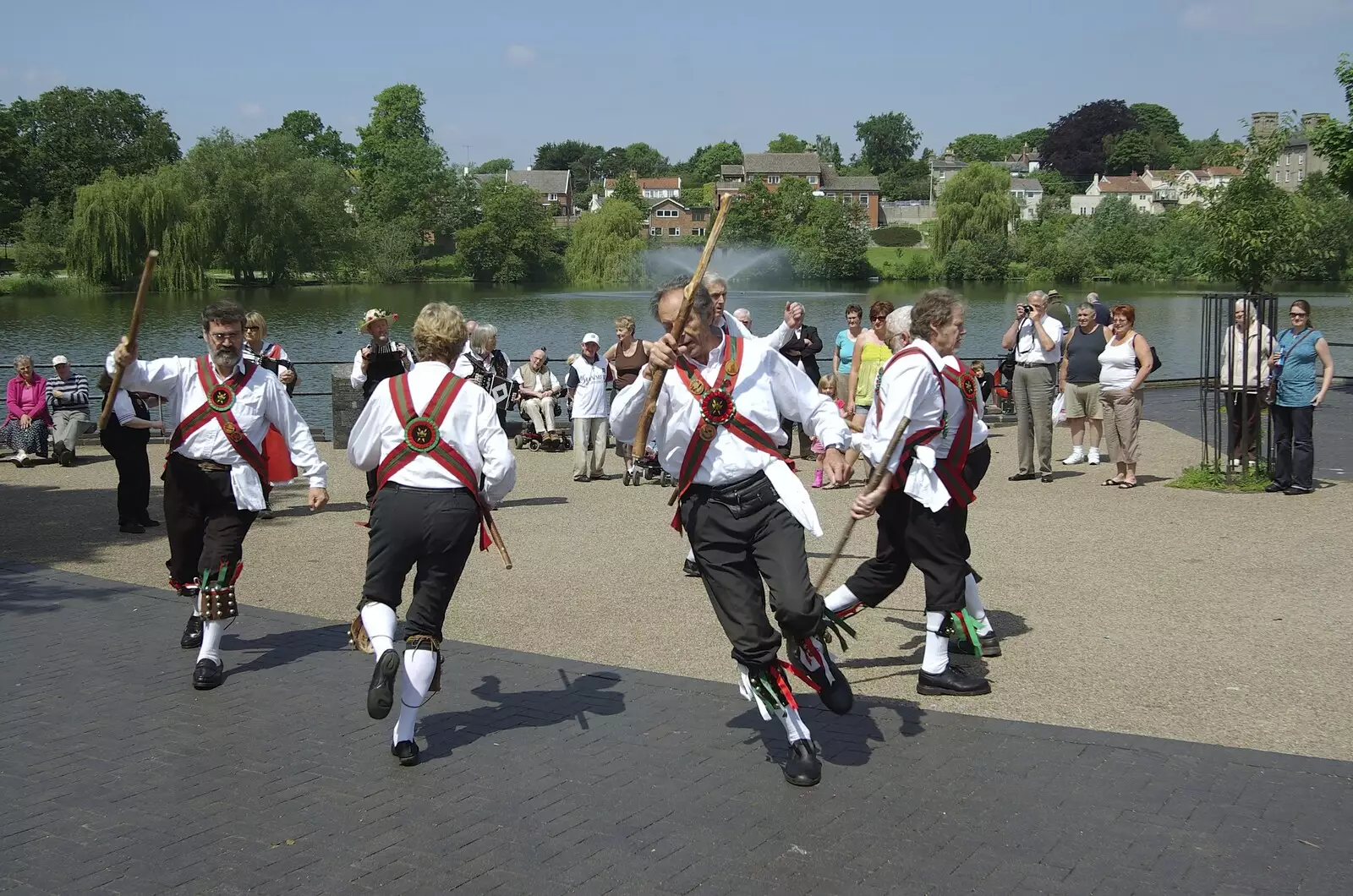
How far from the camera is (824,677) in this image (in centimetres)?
563

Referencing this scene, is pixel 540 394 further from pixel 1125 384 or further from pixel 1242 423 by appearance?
pixel 1242 423

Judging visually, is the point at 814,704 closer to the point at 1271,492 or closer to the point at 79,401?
the point at 1271,492

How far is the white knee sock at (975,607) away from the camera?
698cm

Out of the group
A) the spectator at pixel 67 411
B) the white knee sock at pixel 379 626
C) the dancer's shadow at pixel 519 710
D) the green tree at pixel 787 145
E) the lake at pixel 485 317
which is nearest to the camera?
the white knee sock at pixel 379 626

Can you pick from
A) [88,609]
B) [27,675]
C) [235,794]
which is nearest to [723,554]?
[235,794]

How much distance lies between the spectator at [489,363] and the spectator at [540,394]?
605 mm

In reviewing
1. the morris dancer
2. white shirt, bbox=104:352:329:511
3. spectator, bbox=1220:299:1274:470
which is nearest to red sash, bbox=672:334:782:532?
white shirt, bbox=104:352:329:511

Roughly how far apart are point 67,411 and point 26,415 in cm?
105

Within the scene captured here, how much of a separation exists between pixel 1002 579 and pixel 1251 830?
14.4 ft

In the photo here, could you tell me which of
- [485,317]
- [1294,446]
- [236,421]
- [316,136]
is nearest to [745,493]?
[236,421]

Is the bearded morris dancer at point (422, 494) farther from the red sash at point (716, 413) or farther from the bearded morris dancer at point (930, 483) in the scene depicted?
the bearded morris dancer at point (930, 483)

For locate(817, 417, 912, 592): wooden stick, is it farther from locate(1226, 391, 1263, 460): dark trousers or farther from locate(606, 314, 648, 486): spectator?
locate(1226, 391, 1263, 460): dark trousers

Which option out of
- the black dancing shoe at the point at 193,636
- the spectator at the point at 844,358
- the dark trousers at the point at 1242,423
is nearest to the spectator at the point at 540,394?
the spectator at the point at 844,358

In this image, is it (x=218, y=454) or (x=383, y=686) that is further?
(x=218, y=454)
